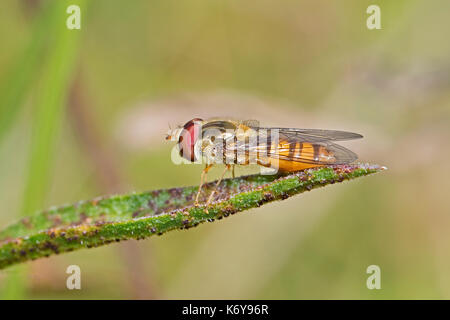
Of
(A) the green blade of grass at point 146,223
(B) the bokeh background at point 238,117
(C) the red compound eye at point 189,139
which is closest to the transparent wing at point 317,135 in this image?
(C) the red compound eye at point 189,139

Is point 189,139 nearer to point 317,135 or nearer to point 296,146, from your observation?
point 296,146

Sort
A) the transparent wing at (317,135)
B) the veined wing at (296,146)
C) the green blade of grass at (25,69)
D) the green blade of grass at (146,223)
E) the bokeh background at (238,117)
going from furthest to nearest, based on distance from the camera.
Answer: the bokeh background at (238,117) < the green blade of grass at (25,69) < the transparent wing at (317,135) < the veined wing at (296,146) < the green blade of grass at (146,223)

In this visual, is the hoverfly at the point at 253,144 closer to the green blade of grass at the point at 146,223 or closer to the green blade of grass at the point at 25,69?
the green blade of grass at the point at 146,223

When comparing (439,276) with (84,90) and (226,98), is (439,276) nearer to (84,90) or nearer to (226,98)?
(226,98)

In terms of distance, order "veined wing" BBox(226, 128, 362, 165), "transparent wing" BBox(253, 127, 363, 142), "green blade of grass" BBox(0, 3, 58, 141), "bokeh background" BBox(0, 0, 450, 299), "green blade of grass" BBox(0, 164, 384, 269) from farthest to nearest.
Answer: "bokeh background" BBox(0, 0, 450, 299) < "green blade of grass" BBox(0, 3, 58, 141) < "transparent wing" BBox(253, 127, 363, 142) < "veined wing" BBox(226, 128, 362, 165) < "green blade of grass" BBox(0, 164, 384, 269)

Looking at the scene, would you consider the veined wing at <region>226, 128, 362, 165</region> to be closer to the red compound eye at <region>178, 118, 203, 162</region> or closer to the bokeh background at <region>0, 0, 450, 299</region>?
the red compound eye at <region>178, 118, 203, 162</region>

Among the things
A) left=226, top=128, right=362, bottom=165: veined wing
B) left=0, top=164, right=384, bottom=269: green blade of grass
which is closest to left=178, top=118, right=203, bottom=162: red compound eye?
left=226, top=128, right=362, bottom=165: veined wing

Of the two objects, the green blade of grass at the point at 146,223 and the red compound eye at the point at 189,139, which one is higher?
the red compound eye at the point at 189,139
